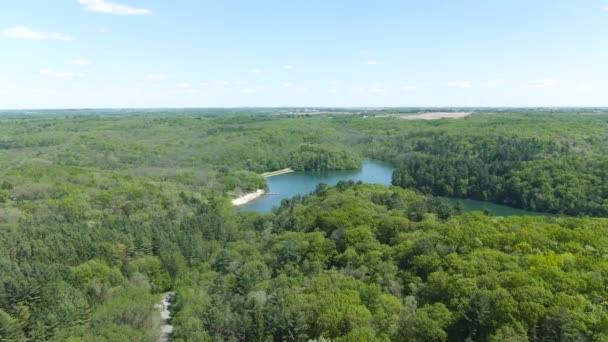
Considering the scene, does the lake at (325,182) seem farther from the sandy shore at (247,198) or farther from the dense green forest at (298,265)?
the dense green forest at (298,265)

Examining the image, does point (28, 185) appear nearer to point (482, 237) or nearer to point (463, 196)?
point (482, 237)

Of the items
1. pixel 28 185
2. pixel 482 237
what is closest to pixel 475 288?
pixel 482 237

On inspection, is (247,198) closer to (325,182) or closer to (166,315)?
(325,182)

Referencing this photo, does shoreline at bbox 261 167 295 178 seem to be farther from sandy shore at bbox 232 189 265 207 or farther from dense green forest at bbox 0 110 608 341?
dense green forest at bbox 0 110 608 341

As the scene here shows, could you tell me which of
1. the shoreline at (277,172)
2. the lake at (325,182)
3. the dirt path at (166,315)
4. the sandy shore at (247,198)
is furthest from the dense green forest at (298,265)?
the shoreline at (277,172)

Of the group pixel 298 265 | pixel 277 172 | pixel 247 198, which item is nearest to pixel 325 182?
pixel 277 172
